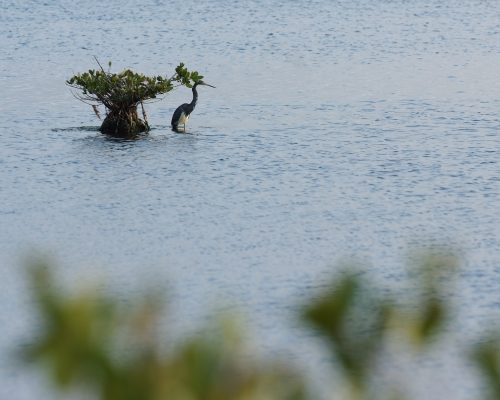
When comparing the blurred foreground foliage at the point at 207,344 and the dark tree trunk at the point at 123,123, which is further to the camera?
the dark tree trunk at the point at 123,123

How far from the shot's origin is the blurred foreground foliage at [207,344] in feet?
7.55

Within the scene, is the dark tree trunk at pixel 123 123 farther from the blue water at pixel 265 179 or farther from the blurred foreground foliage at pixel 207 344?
the blurred foreground foliage at pixel 207 344

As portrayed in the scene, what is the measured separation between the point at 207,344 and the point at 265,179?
68.2 feet

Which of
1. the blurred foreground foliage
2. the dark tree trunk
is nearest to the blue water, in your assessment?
the dark tree trunk

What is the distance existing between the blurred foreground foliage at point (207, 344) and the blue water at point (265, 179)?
0.87 meters

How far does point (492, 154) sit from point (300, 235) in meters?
7.93

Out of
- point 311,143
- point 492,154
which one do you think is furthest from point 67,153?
point 492,154

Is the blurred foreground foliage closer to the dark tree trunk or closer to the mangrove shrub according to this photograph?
the mangrove shrub

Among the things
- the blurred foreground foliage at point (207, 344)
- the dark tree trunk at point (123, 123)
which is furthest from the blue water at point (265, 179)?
the blurred foreground foliage at point (207, 344)

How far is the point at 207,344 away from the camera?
2.36 m

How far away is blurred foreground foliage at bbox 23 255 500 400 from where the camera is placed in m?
2.30

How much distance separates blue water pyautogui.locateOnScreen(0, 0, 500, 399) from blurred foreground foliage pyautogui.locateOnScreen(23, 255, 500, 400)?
868 mm

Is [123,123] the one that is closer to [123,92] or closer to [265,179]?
[123,92]

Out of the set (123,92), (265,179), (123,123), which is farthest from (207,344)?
(123,123)
